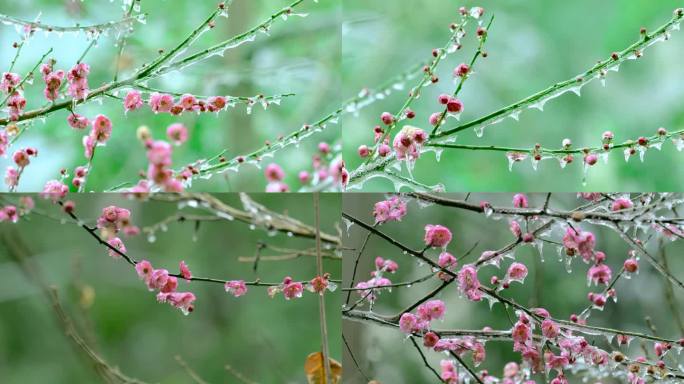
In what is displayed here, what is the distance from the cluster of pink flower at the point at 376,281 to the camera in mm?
1701

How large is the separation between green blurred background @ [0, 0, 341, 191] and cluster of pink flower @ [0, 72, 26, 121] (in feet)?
0.15

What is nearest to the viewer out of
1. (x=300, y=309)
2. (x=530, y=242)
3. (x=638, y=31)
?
(x=530, y=242)

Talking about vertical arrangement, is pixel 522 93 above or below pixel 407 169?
above

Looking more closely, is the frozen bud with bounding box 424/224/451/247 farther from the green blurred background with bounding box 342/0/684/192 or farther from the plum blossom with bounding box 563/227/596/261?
the plum blossom with bounding box 563/227/596/261

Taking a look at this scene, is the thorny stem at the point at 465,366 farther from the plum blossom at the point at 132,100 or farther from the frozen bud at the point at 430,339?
the plum blossom at the point at 132,100

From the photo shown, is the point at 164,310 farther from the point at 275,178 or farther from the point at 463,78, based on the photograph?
the point at 463,78

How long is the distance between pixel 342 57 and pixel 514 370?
869 mm

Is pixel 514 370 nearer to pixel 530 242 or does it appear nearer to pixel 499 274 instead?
pixel 499 274

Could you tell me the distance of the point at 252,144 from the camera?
166 cm

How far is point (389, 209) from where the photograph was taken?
66.7 inches

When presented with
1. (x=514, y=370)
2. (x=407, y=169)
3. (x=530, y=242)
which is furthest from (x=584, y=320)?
(x=407, y=169)

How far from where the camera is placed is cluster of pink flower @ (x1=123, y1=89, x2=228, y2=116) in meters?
1.54

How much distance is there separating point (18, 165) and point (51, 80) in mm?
210

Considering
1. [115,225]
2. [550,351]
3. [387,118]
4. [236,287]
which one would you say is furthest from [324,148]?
[550,351]
